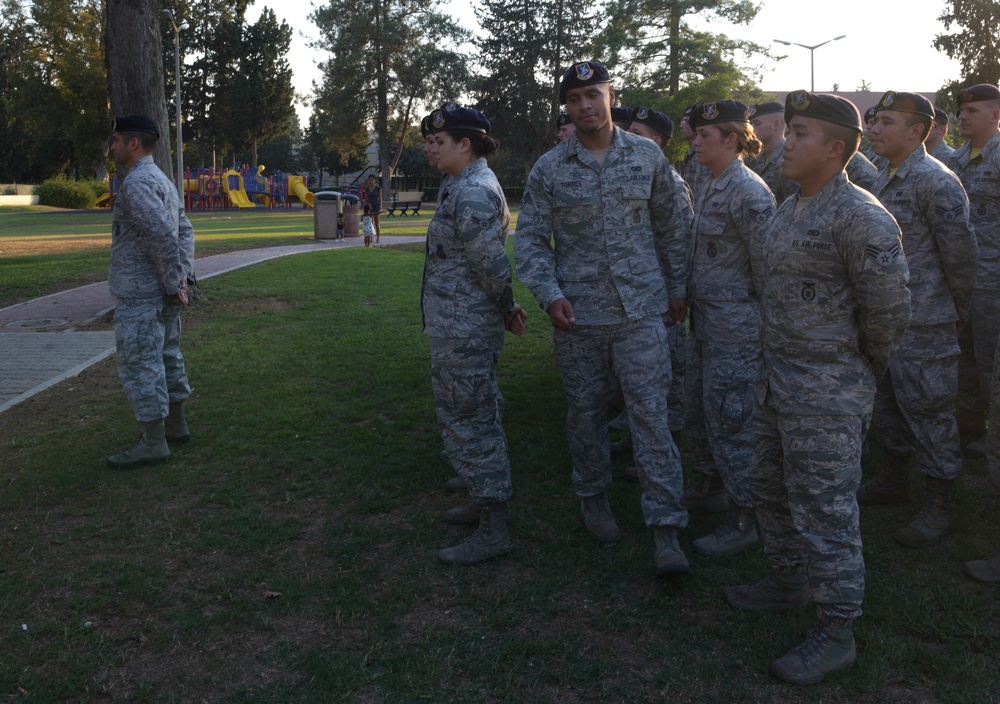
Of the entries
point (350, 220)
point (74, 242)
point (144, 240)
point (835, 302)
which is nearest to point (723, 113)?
point (835, 302)

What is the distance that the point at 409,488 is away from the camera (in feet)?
17.8

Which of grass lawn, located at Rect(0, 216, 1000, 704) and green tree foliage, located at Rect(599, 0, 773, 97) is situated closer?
grass lawn, located at Rect(0, 216, 1000, 704)

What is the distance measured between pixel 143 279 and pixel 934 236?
4.63 metres

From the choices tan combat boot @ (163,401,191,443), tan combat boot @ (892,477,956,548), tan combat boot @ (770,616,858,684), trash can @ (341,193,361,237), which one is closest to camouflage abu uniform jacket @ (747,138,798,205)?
tan combat boot @ (892,477,956,548)

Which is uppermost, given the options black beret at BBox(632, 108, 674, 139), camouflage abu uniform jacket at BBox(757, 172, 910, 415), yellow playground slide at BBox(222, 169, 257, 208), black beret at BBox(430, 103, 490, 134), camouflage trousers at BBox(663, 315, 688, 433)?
yellow playground slide at BBox(222, 169, 257, 208)

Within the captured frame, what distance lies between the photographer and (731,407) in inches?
172

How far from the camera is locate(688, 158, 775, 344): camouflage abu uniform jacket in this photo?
4367 millimetres

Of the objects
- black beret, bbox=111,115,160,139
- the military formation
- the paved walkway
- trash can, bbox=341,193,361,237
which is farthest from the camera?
trash can, bbox=341,193,361,237

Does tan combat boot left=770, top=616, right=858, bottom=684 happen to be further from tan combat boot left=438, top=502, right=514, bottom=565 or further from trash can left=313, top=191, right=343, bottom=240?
trash can left=313, top=191, right=343, bottom=240

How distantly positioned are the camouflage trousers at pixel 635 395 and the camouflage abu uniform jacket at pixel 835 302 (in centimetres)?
75

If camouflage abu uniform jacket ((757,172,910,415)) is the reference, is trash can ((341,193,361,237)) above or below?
above

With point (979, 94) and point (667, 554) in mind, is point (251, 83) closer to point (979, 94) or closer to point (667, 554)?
point (979, 94)

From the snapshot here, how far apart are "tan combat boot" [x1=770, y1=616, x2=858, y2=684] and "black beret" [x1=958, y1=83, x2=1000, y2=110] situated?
3985mm

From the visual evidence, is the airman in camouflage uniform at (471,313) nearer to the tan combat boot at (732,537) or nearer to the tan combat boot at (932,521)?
the tan combat boot at (732,537)
